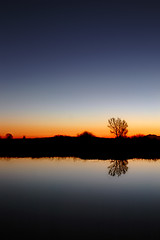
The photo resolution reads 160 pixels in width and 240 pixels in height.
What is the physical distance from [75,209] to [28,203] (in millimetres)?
2818

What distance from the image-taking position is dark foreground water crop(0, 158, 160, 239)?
30.7 ft

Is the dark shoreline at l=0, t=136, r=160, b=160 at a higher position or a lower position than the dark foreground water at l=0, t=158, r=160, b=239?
higher

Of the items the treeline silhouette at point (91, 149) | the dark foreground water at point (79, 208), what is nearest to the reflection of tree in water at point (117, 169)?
the dark foreground water at point (79, 208)

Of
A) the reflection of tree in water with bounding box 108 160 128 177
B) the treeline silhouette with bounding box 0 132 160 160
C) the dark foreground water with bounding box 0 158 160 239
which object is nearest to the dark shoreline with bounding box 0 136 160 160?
the treeline silhouette with bounding box 0 132 160 160

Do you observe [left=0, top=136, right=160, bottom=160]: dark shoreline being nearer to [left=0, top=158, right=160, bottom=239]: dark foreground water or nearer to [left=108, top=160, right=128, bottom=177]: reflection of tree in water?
[left=108, top=160, right=128, bottom=177]: reflection of tree in water

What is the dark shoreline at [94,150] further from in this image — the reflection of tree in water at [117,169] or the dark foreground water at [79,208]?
the dark foreground water at [79,208]

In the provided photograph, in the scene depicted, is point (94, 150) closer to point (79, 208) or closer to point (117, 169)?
point (117, 169)

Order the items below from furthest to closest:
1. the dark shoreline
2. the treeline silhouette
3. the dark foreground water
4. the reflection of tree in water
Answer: the treeline silhouette → the dark shoreline → the reflection of tree in water → the dark foreground water

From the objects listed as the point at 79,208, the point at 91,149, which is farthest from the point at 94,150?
the point at 79,208

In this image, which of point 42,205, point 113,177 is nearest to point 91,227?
point 42,205

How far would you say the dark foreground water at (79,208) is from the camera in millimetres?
9362

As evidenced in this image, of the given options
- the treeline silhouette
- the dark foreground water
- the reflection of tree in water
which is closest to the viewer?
the dark foreground water

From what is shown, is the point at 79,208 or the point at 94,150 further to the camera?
the point at 94,150

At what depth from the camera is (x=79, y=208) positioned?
42.0ft
